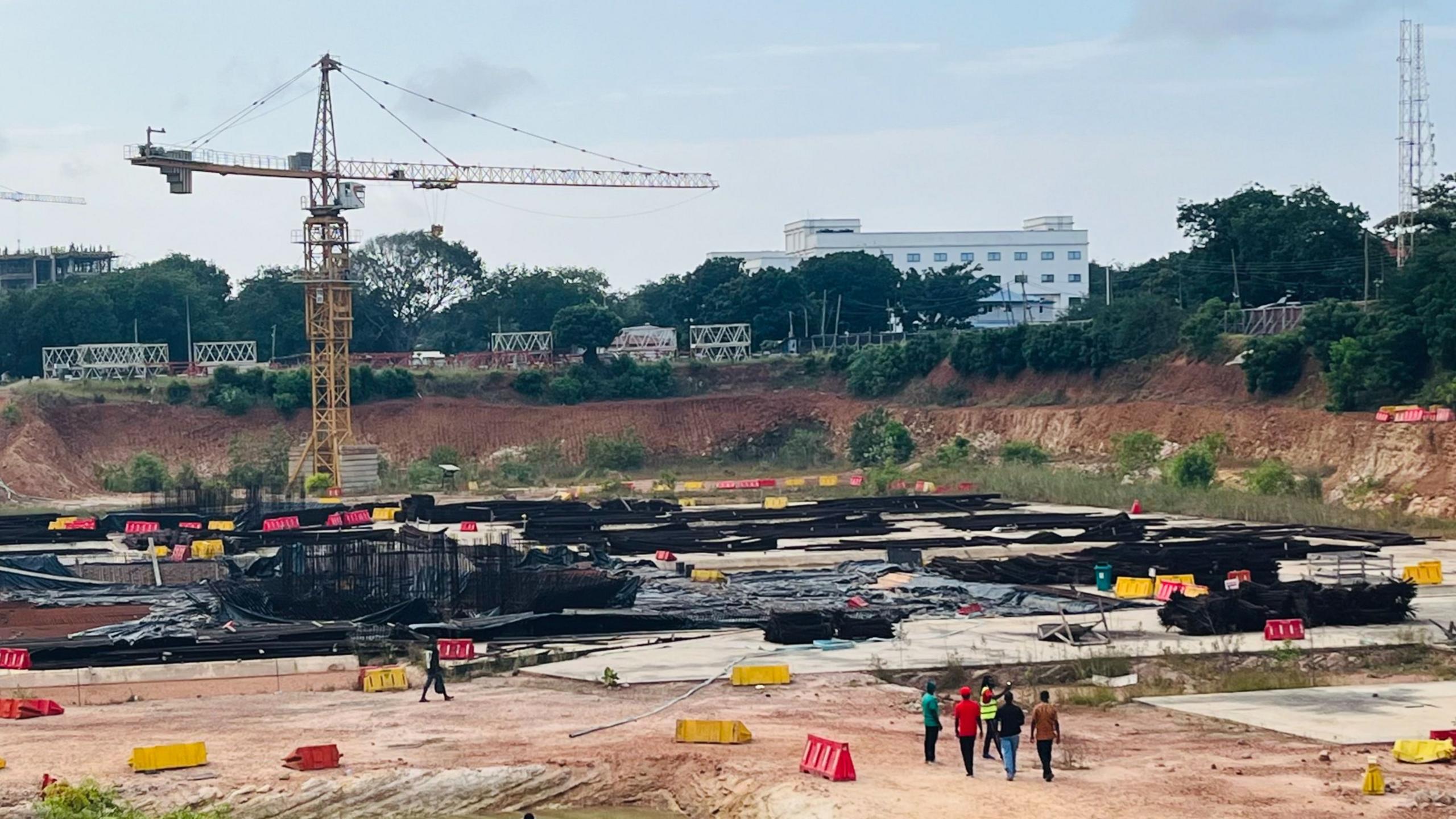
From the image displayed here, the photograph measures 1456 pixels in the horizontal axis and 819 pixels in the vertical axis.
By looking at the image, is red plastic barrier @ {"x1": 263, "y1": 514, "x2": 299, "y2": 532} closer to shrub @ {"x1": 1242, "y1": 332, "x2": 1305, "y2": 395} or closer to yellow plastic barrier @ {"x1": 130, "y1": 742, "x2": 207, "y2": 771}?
yellow plastic barrier @ {"x1": 130, "y1": 742, "x2": 207, "y2": 771}

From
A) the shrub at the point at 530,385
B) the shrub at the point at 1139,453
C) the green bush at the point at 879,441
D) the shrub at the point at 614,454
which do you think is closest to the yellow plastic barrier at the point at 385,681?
the shrub at the point at 1139,453

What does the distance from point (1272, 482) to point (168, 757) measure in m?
47.8

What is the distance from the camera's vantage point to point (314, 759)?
22938 mm

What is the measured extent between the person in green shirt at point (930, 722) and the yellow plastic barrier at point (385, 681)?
1050 cm

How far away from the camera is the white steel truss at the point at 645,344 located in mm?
114812

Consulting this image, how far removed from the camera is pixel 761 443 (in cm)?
10438

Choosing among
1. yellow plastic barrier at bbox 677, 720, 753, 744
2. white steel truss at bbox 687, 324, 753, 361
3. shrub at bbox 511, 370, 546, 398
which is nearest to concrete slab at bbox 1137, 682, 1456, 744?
yellow plastic barrier at bbox 677, 720, 753, 744

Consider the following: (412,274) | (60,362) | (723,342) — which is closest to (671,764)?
(60,362)

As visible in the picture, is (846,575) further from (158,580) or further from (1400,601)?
(158,580)

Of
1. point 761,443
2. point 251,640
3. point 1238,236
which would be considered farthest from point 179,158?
point 251,640

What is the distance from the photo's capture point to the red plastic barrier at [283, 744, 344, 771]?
22.9m

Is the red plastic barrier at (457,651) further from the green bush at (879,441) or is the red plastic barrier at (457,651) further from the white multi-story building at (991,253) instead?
the white multi-story building at (991,253)

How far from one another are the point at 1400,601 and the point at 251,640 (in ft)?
69.9

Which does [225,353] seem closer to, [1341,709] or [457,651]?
[457,651]
